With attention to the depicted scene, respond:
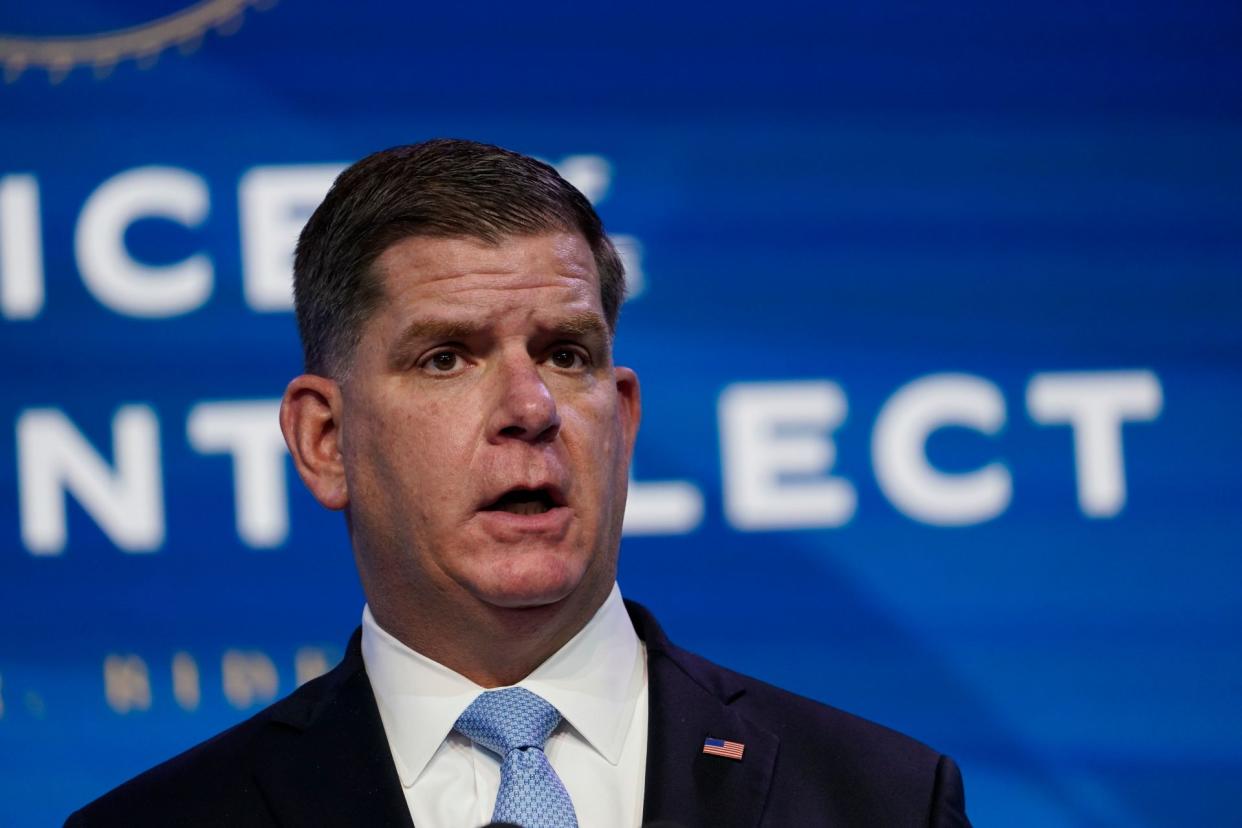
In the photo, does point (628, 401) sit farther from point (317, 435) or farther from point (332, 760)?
point (332, 760)

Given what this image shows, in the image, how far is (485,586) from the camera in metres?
1.98

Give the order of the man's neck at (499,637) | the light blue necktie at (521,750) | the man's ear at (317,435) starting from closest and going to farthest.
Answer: the light blue necktie at (521,750) < the man's neck at (499,637) < the man's ear at (317,435)

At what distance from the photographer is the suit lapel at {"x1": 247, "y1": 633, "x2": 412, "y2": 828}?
2.05m

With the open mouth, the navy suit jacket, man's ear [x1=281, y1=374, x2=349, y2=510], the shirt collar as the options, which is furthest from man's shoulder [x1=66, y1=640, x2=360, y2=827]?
the open mouth

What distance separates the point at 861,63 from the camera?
3482 millimetres

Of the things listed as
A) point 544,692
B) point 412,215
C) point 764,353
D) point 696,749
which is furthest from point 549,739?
point 764,353

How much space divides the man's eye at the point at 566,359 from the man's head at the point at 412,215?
0.12 m

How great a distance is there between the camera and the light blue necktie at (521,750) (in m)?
1.96

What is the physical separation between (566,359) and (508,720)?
461 mm

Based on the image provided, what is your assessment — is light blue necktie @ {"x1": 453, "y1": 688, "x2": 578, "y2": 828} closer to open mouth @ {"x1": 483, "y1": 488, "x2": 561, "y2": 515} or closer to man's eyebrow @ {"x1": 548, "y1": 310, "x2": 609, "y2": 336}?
open mouth @ {"x1": 483, "y1": 488, "x2": 561, "y2": 515}

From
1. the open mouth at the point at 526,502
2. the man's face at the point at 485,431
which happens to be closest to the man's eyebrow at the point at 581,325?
the man's face at the point at 485,431

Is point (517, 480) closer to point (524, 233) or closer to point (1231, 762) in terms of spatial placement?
point (524, 233)

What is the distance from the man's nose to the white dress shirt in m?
0.30

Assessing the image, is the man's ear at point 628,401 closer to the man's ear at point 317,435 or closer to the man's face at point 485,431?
Answer: the man's face at point 485,431
